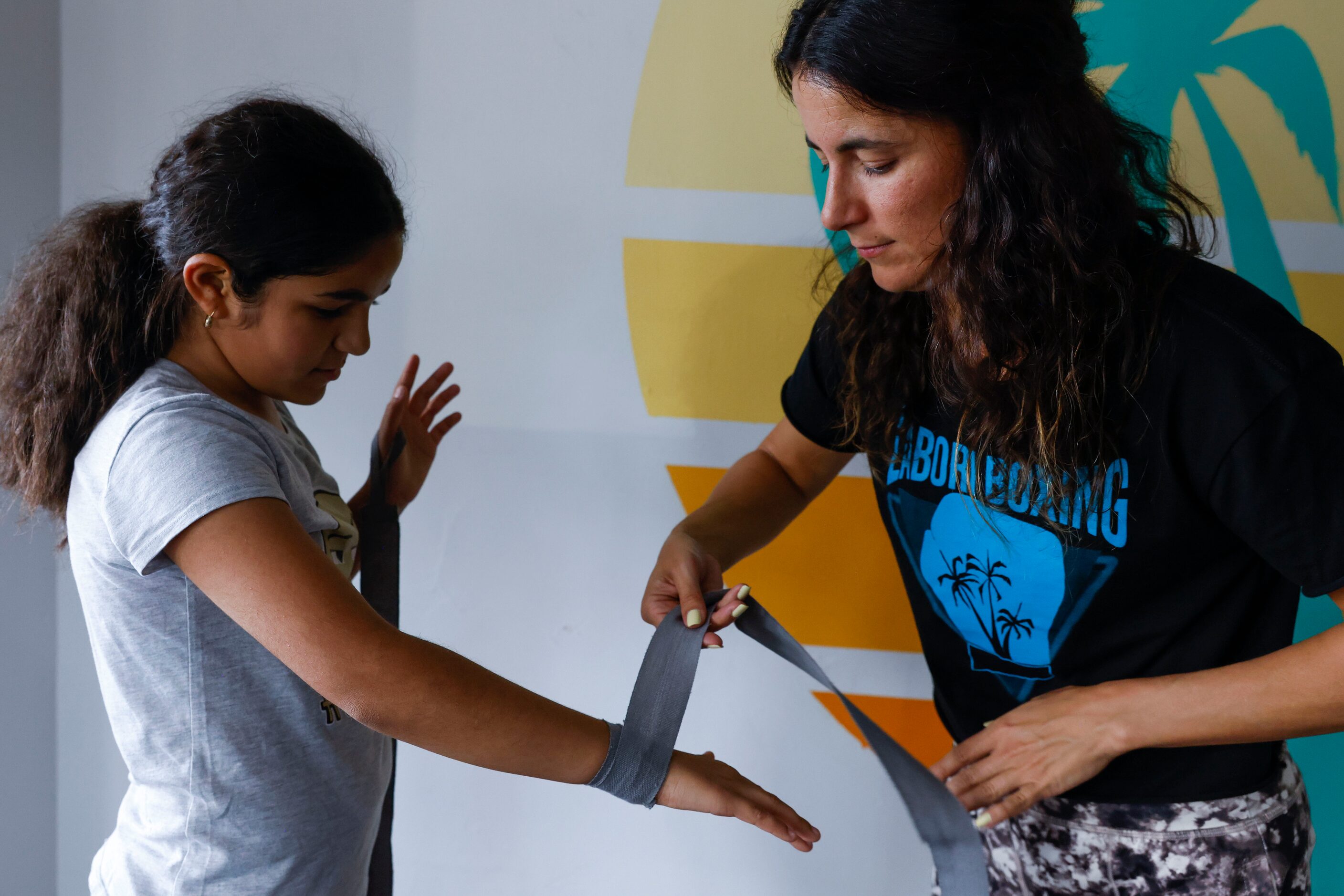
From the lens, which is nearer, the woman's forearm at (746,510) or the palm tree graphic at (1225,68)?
the woman's forearm at (746,510)

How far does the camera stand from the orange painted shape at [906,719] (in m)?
1.43

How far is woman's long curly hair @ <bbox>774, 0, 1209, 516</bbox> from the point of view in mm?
811

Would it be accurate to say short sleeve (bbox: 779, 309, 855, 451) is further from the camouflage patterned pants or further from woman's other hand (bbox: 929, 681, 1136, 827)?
the camouflage patterned pants

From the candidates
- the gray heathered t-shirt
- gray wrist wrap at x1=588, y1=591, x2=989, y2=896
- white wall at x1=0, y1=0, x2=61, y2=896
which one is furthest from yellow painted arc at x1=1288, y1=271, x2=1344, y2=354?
white wall at x1=0, y1=0, x2=61, y2=896

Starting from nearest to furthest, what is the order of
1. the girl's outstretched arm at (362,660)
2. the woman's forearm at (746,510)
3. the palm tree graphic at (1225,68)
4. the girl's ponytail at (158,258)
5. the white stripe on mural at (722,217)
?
the girl's outstretched arm at (362,660) → the girl's ponytail at (158,258) → the woman's forearm at (746,510) → the palm tree graphic at (1225,68) → the white stripe on mural at (722,217)

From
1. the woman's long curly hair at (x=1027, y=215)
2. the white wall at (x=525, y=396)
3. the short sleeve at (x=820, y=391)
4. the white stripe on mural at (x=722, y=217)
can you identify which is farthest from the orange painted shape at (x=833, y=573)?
the woman's long curly hair at (x=1027, y=215)

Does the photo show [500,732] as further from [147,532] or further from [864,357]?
[864,357]

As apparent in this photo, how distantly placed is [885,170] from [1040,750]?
579 mm

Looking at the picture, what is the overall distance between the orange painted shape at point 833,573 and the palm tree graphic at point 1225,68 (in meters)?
0.65

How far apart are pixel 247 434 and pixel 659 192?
2.51 feet

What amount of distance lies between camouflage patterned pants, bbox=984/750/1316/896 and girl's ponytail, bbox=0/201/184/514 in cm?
106

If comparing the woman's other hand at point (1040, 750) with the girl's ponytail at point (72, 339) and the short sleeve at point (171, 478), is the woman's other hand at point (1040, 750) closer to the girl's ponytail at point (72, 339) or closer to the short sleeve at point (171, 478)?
Result: the short sleeve at point (171, 478)

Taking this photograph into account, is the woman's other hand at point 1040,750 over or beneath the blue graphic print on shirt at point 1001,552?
beneath

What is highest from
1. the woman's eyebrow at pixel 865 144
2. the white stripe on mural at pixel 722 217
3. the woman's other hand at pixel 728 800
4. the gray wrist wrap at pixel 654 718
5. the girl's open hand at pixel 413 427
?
the white stripe on mural at pixel 722 217
